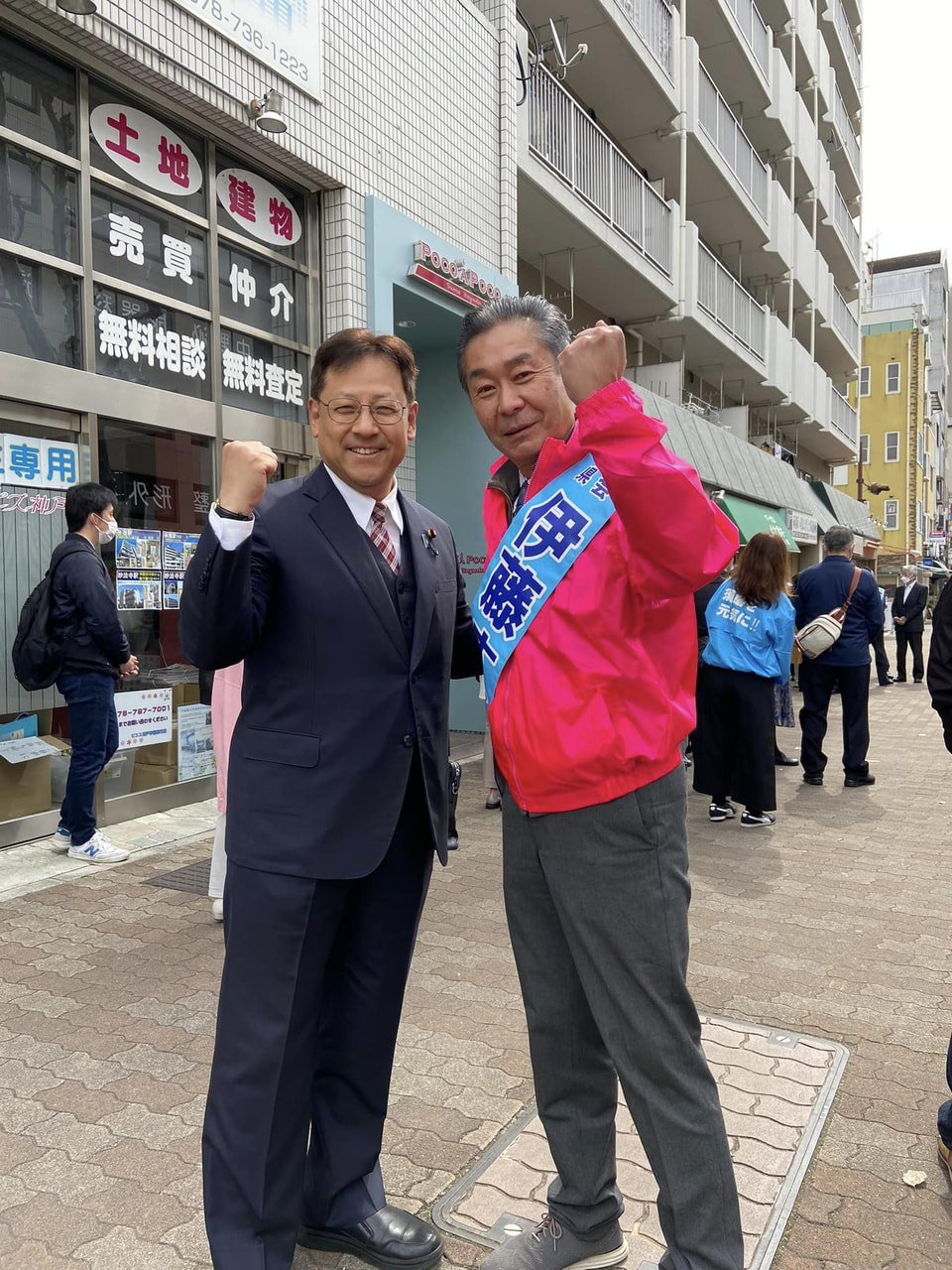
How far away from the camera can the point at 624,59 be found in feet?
40.7

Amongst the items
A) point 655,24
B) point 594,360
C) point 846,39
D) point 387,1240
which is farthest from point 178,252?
point 846,39

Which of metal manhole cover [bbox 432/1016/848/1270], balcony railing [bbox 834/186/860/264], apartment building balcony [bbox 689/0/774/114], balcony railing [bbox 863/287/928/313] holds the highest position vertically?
balcony railing [bbox 863/287/928/313]

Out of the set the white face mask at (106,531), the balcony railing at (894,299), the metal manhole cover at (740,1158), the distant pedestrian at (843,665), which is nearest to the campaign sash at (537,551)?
the metal manhole cover at (740,1158)

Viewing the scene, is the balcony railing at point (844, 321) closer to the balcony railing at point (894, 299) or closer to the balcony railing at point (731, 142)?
the balcony railing at point (731, 142)

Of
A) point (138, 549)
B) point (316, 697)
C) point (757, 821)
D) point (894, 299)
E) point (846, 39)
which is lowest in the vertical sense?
point (757, 821)

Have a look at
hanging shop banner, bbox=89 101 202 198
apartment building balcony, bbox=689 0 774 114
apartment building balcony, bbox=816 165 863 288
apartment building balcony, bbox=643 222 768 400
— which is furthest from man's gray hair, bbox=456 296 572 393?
apartment building balcony, bbox=816 165 863 288

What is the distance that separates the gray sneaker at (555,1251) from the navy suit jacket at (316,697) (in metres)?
0.94

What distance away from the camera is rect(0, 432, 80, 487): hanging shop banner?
5453 mm

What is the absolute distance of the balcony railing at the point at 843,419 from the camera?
26.8 m

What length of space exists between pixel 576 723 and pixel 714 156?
16405mm

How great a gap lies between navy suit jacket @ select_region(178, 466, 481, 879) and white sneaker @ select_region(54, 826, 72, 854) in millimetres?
4082

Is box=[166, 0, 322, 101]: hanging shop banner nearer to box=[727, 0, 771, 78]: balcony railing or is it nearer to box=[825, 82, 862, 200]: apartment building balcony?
box=[727, 0, 771, 78]: balcony railing

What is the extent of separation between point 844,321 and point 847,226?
2896 mm

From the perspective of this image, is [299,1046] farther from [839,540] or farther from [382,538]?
[839,540]
